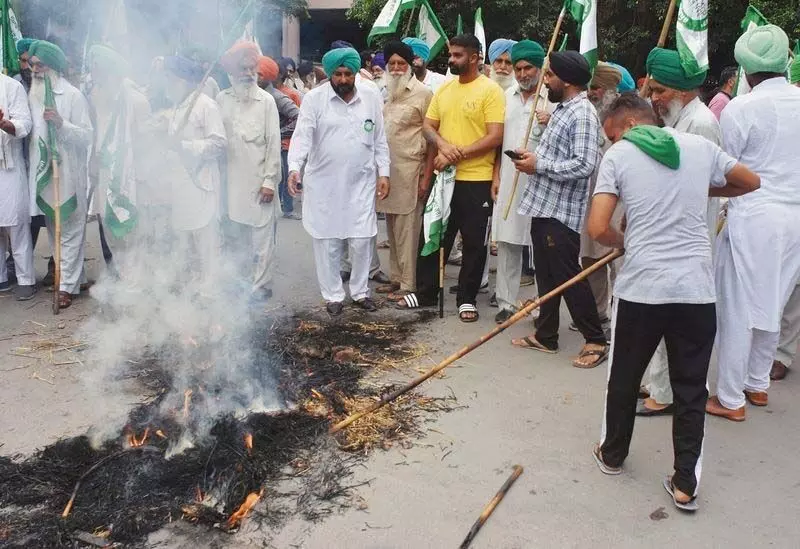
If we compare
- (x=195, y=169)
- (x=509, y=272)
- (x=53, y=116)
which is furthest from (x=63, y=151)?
(x=509, y=272)

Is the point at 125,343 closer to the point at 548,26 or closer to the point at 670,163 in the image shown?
the point at 670,163

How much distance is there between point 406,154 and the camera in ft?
21.5

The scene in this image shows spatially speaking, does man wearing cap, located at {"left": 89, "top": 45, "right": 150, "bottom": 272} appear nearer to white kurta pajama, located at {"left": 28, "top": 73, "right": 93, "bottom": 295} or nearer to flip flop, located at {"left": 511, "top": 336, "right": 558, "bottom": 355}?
white kurta pajama, located at {"left": 28, "top": 73, "right": 93, "bottom": 295}

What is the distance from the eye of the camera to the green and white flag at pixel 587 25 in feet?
18.0

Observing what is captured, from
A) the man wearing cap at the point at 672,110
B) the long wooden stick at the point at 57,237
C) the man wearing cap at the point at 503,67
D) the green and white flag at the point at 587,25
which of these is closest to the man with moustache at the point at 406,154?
the green and white flag at the point at 587,25

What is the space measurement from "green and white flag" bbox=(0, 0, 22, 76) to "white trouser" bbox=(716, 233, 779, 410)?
6.19 meters

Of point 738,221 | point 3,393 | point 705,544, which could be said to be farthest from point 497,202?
point 3,393

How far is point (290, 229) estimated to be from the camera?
32.4 ft

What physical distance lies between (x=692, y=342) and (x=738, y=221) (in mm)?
1348

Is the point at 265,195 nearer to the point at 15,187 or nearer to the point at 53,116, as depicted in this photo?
the point at 53,116

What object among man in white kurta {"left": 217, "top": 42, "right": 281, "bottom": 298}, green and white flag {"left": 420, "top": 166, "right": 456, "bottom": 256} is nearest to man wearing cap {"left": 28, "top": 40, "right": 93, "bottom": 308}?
man in white kurta {"left": 217, "top": 42, "right": 281, "bottom": 298}

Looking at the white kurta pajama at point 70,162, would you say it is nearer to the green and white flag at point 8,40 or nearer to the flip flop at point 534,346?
the green and white flag at point 8,40

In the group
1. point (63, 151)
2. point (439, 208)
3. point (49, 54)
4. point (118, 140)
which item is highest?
point (49, 54)

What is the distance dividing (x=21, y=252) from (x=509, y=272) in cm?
460
